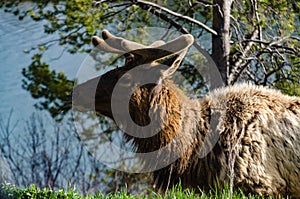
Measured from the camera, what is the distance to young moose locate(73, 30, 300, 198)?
5629 millimetres

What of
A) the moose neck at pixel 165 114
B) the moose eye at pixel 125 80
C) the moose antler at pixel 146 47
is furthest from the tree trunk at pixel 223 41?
the moose eye at pixel 125 80

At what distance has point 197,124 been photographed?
19.7 ft

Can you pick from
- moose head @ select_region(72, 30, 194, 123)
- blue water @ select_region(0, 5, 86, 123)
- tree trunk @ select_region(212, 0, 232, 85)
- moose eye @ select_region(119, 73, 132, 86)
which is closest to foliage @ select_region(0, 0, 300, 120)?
tree trunk @ select_region(212, 0, 232, 85)

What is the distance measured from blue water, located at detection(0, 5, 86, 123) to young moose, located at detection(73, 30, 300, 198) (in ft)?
28.4

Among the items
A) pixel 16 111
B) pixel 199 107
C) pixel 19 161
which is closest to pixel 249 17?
pixel 199 107

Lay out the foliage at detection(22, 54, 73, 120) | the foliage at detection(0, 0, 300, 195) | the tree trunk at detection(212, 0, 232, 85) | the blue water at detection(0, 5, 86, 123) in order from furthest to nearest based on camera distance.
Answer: the blue water at detection(0, 5, 86, 123), the foliage at detection(22, 54, 73, 120), the foliage at detection(0, 0, 300, 195), the tree trunk at detection(212, 0, 232, 85)

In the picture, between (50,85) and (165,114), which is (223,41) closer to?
(50,85)

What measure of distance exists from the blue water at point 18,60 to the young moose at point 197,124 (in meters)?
8.65

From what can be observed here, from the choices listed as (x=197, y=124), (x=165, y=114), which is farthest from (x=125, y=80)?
(x=197, y=124)

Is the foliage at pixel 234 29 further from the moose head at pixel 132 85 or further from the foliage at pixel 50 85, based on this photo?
the moose head at pixel 132 85

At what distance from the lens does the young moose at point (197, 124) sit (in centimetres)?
563

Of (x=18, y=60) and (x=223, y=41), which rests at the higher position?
(x=18, y=60)

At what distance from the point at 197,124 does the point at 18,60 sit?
11870 millimetres

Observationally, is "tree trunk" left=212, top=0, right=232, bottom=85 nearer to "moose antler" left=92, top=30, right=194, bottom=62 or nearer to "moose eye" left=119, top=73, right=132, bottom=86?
"moose antler" left=92, top=30, right=194, bottom=62
